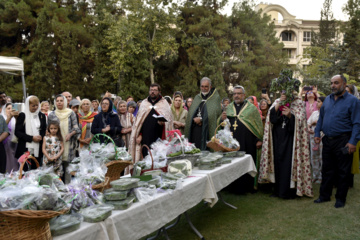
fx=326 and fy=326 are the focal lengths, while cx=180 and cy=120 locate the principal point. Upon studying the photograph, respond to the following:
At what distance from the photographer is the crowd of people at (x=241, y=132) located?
5.32m

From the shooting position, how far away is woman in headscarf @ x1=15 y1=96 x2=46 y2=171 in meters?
5.84

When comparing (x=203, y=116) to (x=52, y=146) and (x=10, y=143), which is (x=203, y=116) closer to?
(x=52, y=146)

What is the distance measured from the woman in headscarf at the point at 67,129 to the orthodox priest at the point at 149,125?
1215mm

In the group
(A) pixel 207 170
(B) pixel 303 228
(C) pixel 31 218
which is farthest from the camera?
(B) pixel 303 228

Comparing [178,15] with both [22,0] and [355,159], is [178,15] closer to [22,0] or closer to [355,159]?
[22,0]

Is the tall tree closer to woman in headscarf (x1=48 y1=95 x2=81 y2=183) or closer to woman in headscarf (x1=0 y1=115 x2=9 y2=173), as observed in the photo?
woman in headscarf (x1=48 y1=95 x2=81 y2=183)

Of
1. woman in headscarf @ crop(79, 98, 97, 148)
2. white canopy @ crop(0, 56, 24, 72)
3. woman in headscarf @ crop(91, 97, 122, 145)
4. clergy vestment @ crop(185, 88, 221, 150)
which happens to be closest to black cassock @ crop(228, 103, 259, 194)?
clergy vestment @ crop(185, 88, 221, 150)

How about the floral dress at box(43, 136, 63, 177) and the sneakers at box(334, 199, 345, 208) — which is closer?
the sneakers at box(334, 199, 345, 208)

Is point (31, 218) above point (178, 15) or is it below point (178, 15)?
below

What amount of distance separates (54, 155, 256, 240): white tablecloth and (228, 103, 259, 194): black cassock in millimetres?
1976

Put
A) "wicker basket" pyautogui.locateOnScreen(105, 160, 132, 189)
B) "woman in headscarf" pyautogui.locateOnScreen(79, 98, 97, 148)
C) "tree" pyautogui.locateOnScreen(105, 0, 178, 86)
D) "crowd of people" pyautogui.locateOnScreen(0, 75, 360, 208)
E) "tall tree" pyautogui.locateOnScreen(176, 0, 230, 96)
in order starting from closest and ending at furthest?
"wicker basket" pyautogui.locateOnScreen(105, 160, 132, 189)
"crowd of people" pyautogui.locateOnScreen(0, 75, 360, 208)
"woman in headscarf" pyautogui.locateOnScreen(79, 98, 97, 148)
"tree" pyautogui.locateOnScreen(105, 0, 178, 86)
"tall tree" pyautogui.locateOnScreen(176, 0, 230, 96)

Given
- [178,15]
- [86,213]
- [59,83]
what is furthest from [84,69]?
[86,213]

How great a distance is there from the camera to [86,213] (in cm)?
230

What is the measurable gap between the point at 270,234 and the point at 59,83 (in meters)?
21.7
